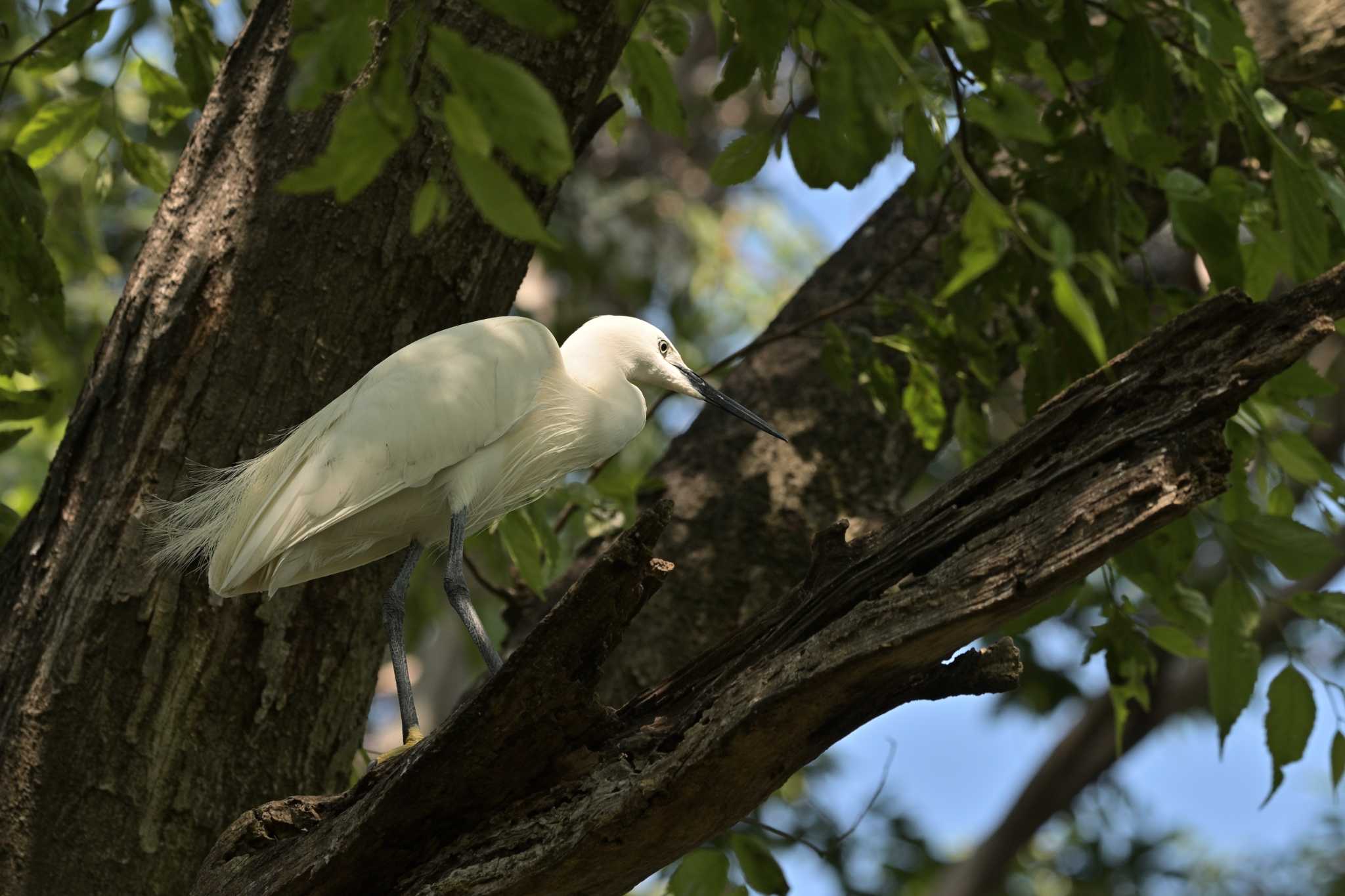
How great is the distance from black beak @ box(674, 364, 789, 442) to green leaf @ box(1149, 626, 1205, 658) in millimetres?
1038

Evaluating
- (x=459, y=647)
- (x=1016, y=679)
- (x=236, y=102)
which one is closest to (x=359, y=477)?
(x=236, y=102)

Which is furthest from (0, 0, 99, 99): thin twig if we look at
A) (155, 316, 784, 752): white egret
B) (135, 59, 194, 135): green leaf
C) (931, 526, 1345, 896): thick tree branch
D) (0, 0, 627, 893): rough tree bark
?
(931, 526, 1345, 896): thick tree branch

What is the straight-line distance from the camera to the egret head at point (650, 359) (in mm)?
3314

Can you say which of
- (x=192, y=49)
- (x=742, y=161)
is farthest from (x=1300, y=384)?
(x=192, y=49)

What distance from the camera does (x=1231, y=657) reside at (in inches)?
105

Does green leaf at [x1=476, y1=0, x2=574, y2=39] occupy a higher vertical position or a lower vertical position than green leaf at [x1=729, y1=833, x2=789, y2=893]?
higher

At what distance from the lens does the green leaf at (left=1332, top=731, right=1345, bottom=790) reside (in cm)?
271

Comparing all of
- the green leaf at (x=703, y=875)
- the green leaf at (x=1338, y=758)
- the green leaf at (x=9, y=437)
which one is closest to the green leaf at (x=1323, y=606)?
the green leaf at (x=1338, y=758)

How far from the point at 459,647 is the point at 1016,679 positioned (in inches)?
304

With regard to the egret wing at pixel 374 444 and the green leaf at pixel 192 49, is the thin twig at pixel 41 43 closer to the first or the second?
the green leaf at pixel 192 49

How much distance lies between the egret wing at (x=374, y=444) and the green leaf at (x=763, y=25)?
0.99 meters

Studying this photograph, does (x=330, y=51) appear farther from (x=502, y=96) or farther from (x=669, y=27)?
(x=669, y=27)

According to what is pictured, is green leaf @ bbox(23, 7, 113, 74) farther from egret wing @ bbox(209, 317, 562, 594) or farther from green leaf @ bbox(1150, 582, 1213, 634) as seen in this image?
green leaf @ bbox(1150, 582, 1213, 634)

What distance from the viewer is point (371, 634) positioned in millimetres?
2992
